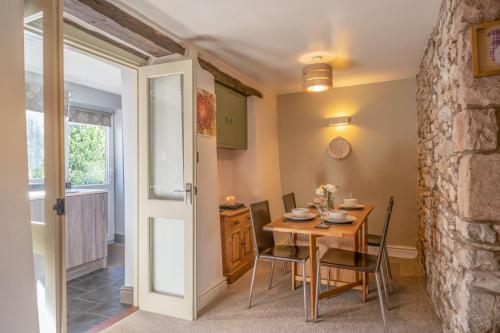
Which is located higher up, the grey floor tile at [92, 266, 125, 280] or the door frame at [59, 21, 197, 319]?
the door frame at [59, 21, 197, 319]

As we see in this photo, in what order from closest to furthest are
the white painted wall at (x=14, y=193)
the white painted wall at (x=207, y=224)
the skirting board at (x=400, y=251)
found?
the white painted wall at (x=14, y=193), the white painted wall at (x=207, y=224), the skirting board at (x=400, y=251)

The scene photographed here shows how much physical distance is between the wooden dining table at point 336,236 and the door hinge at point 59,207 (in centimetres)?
148

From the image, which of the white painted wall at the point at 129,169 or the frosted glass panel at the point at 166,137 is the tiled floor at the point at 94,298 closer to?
the white painted wall at the point at 129,169

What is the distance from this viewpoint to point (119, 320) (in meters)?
2.71

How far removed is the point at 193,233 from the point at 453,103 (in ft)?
6.81

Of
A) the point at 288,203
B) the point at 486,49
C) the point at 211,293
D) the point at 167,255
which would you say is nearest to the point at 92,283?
the point at 167,255

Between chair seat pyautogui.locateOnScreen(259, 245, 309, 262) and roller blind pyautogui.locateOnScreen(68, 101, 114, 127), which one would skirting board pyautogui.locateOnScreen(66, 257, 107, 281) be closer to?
roller blind pyautogui.locateOnScreen(68, 101, 114, 127)

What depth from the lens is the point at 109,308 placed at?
298 centimetres

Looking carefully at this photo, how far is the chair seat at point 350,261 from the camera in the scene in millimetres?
2547

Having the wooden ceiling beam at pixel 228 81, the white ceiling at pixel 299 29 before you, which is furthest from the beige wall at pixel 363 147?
the wooden ceiling beam at pixel 228 81

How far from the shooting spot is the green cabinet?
12.4 ft

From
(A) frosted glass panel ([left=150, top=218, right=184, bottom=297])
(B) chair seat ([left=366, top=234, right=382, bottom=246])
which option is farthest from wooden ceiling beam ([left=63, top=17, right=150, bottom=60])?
(B) chair seat ([left=366, top=234, right=382, bottom=246])

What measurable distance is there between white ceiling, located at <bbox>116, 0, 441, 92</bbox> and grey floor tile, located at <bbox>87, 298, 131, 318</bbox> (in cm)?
245

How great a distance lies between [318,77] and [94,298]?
317 cm
